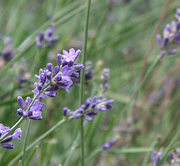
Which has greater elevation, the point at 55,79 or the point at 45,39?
the point at 45,39

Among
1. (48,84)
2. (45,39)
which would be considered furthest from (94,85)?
(48,84)

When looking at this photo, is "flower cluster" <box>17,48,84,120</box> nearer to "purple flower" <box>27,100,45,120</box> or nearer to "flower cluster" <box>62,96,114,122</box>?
"purple flower" <box>27,100,45,120</box>

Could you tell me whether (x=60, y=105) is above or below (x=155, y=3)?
below

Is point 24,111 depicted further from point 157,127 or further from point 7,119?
point 157,127

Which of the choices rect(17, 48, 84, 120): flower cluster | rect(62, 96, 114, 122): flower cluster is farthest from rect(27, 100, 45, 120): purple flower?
rect(62, 96, 114, 122): flower cluster

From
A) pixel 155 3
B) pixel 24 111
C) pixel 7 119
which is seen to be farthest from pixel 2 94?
pixel 155 3

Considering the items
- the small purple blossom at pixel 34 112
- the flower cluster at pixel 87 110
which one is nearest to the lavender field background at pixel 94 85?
the flower cluster at pixel 87 110

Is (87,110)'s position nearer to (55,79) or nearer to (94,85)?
(55,79)

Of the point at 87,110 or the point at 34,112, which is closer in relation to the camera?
the point at 34,112
